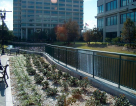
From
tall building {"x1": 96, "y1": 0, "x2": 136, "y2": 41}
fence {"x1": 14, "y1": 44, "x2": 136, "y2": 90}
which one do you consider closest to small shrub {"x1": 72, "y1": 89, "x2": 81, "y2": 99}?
fence {"x1": 14, "y1": 44, "x2": 136, "y2": 90}

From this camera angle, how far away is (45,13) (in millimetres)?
94062

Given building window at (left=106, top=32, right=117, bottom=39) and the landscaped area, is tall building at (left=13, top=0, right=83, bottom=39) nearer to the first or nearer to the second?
building window at (left=106, top=32, right=117, bottom=39)

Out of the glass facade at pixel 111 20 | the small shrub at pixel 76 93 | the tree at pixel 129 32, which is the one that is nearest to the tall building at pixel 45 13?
the glass facade at pixel 111 20

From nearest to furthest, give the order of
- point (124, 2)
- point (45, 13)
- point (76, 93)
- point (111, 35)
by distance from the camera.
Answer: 1. point (76, 93)
2. point (124, 2)
3. point (111, 35)
4. point (45, 13)

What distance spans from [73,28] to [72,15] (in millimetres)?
50216

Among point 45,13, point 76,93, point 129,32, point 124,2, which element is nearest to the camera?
point 76,93

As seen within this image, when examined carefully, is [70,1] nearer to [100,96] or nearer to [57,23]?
[57,23]

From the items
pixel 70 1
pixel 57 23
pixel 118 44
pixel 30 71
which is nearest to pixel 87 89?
pixel 30 71

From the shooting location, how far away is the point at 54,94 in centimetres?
585

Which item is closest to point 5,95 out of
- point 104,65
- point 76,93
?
point 76,93

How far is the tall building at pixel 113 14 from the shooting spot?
38.0 meters

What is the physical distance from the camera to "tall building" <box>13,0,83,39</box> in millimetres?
93125

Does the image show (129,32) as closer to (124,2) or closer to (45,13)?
(124,2)

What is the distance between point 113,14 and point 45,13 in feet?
190
